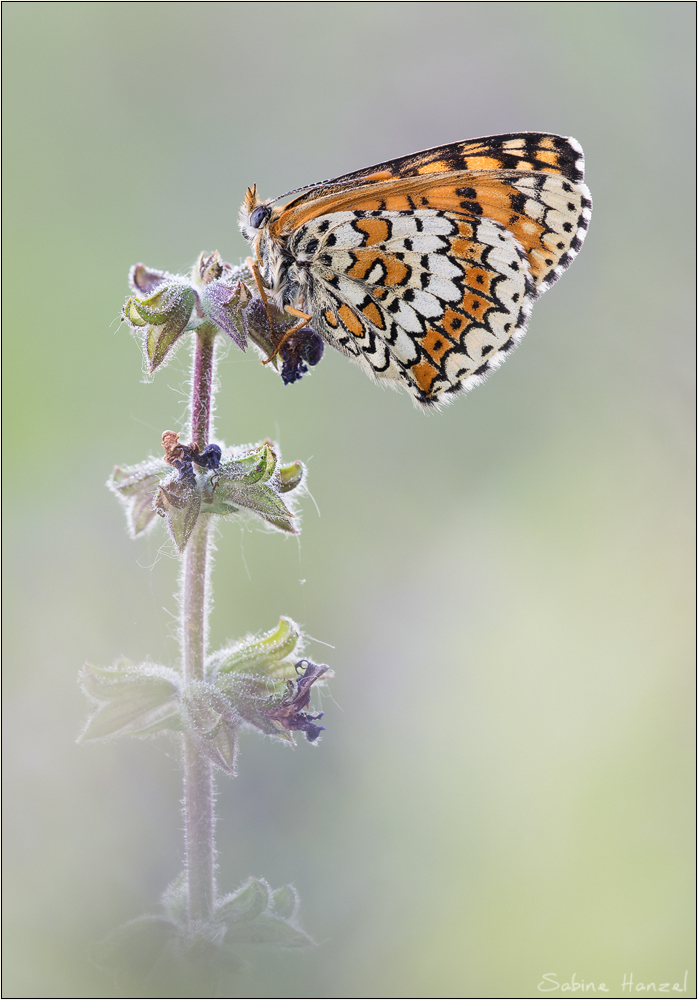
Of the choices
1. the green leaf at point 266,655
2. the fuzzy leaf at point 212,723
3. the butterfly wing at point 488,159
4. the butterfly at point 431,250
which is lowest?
the fuzzy leaf at point 212,723

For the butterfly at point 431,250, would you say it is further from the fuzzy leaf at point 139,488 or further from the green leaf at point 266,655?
the green leaf at point 266,655

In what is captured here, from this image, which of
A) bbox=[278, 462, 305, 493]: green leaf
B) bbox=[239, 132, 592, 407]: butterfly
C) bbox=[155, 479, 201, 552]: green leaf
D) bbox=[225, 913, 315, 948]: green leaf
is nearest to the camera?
bbox=[155, 479, 201, 552]: green leaf

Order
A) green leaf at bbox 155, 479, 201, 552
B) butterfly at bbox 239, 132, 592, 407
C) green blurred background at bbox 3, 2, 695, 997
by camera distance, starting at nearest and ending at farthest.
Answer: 1. green leaf at bbox 155, 479, 201, 552
2. butterfly at bbox 239, 132, 592, 407
3. green blurred background at bbox 3, 2, 695, 997

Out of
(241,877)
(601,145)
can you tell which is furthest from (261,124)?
(241,877)

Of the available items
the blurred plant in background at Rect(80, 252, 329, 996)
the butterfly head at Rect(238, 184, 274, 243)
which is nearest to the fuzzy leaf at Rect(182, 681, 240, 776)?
the blurred plant in background at Rect(80, 252, 329, 996)

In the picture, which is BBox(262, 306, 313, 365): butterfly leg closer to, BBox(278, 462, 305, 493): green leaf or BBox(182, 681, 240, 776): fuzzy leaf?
BBox(278, 462, 305, 493): green leaf

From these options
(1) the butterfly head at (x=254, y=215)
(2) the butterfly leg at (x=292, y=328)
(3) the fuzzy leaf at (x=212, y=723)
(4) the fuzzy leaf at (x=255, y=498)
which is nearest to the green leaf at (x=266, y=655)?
(3) the fuzzy leaf at (x=212, y=723)

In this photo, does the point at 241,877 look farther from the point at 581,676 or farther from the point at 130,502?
the point at 581,676
